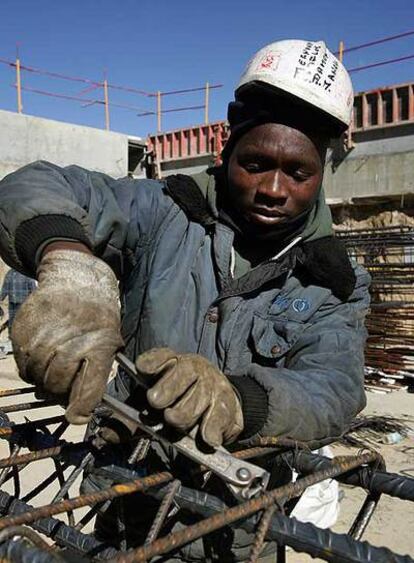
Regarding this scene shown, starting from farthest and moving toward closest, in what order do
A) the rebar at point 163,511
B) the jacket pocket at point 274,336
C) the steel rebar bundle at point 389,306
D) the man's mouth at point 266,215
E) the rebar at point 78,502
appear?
the steel rebar bundle at point 389,306
the man's mouth at point 266,215
the jacket pocket at point 274,336
the rebar at point 163,511
the rebar at point 78,502

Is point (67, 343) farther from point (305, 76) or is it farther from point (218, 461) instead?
point (305, 76)

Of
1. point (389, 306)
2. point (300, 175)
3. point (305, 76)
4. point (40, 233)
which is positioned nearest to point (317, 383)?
point (300, 175)

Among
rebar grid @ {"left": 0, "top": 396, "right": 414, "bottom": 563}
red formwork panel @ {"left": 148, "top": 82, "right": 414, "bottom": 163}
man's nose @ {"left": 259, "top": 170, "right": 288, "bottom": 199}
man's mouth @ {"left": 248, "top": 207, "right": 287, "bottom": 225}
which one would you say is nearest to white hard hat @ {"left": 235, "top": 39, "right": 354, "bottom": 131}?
man's nose @ {"left": 259, "top": 170, "right": 288, "bottom": 199}

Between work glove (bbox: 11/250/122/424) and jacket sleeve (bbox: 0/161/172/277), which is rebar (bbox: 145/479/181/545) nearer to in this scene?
work glove (bbox: 11/250/122/424)

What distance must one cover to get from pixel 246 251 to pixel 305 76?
60 cm

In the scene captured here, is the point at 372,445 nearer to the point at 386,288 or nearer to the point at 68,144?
the point at 386,288

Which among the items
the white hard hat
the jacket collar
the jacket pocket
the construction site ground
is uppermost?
the white hard hat

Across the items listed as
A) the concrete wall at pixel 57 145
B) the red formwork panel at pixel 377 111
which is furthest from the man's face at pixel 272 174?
the concrete wall at pixel 57 145

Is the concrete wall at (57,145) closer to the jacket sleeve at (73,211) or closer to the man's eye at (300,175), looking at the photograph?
the jacket sleeve at (73,211)

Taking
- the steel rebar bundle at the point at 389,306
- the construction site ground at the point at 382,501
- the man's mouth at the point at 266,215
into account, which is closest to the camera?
the man's mouth at the point at 266,215

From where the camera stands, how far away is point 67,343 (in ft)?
3.69

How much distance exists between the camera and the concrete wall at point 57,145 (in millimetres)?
11047

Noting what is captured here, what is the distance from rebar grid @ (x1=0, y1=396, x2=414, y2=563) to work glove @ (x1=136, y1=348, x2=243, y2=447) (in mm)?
145

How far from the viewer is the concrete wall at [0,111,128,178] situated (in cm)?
1105
